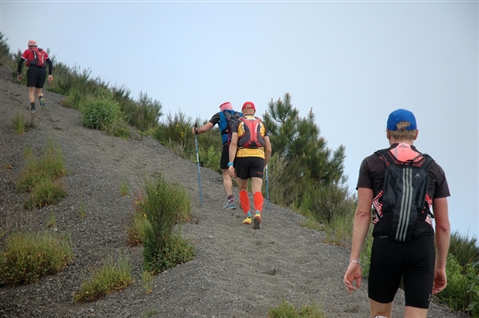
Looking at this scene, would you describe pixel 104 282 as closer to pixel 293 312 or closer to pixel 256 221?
pixel 293 312

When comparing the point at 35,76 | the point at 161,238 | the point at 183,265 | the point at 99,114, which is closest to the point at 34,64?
the point at 35,76

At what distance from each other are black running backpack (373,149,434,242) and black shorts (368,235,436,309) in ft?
0.22

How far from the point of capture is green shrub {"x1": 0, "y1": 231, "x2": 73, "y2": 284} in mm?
8398

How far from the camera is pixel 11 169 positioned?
43.9ft

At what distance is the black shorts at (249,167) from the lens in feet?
33.2

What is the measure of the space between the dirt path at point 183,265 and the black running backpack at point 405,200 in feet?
9.32

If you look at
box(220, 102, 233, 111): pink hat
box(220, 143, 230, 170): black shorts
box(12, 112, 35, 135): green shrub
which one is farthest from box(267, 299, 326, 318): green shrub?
box(12, 112, 35, 135): green shrub

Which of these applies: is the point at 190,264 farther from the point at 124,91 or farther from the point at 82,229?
the point at 124,91

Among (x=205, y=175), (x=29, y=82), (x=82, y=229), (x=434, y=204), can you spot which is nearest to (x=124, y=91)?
(x=29, y=82)

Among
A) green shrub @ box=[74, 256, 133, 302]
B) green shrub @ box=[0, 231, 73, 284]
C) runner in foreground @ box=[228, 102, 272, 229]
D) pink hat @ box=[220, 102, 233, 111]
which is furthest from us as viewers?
pink hat @ box=[220, 102, 233, 111]

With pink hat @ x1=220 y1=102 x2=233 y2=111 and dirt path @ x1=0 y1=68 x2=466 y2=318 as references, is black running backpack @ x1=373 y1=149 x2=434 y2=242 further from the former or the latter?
pink hat @ x1=220 y1=102 x2=233 y2=111

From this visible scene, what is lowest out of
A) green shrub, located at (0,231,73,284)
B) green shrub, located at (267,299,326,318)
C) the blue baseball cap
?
green shrub, located at (0,231,73,284)

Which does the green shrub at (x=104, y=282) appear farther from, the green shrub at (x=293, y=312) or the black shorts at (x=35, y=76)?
the black shorts at (x=35, y=76)

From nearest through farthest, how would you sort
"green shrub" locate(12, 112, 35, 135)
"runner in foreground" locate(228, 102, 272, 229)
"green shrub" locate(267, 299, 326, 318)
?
"green shrub" locate(267, 299, 326, 318), "runner in foreground" locate(228, 102, 272, 229), "green shrub" locate(12, 112, 35, 135)
